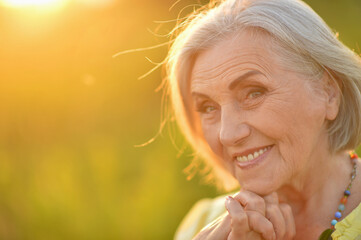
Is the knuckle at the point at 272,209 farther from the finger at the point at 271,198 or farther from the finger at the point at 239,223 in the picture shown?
the finger at the point at 239,223

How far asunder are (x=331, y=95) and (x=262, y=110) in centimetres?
44

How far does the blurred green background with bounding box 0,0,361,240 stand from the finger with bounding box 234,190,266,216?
2.53m

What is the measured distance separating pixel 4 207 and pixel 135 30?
10.3ft

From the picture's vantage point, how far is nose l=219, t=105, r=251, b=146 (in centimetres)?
219

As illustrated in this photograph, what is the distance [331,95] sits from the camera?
2.32m

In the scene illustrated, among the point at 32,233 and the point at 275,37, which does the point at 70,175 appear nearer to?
the point at 32,233

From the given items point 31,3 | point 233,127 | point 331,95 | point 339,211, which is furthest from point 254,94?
point 31,3

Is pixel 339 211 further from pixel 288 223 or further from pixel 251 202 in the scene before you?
pixel 251 202

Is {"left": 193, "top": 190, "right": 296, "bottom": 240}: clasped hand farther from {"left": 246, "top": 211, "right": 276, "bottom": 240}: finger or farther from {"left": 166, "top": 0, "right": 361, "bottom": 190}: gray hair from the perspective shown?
{"left": 166, "top": 0, "right": 361, "bottom": 190}: gray hair

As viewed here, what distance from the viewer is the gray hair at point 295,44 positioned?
7.22 feet

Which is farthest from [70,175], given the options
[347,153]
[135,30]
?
[347,153]

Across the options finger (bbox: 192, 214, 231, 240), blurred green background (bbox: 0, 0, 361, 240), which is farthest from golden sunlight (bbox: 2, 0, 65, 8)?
finger (bbox: 192, 214, 231, 240)

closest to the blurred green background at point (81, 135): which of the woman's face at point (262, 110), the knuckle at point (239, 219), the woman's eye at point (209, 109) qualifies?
the woman's eye at point (209, 109)

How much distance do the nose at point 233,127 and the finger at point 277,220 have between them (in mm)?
390
